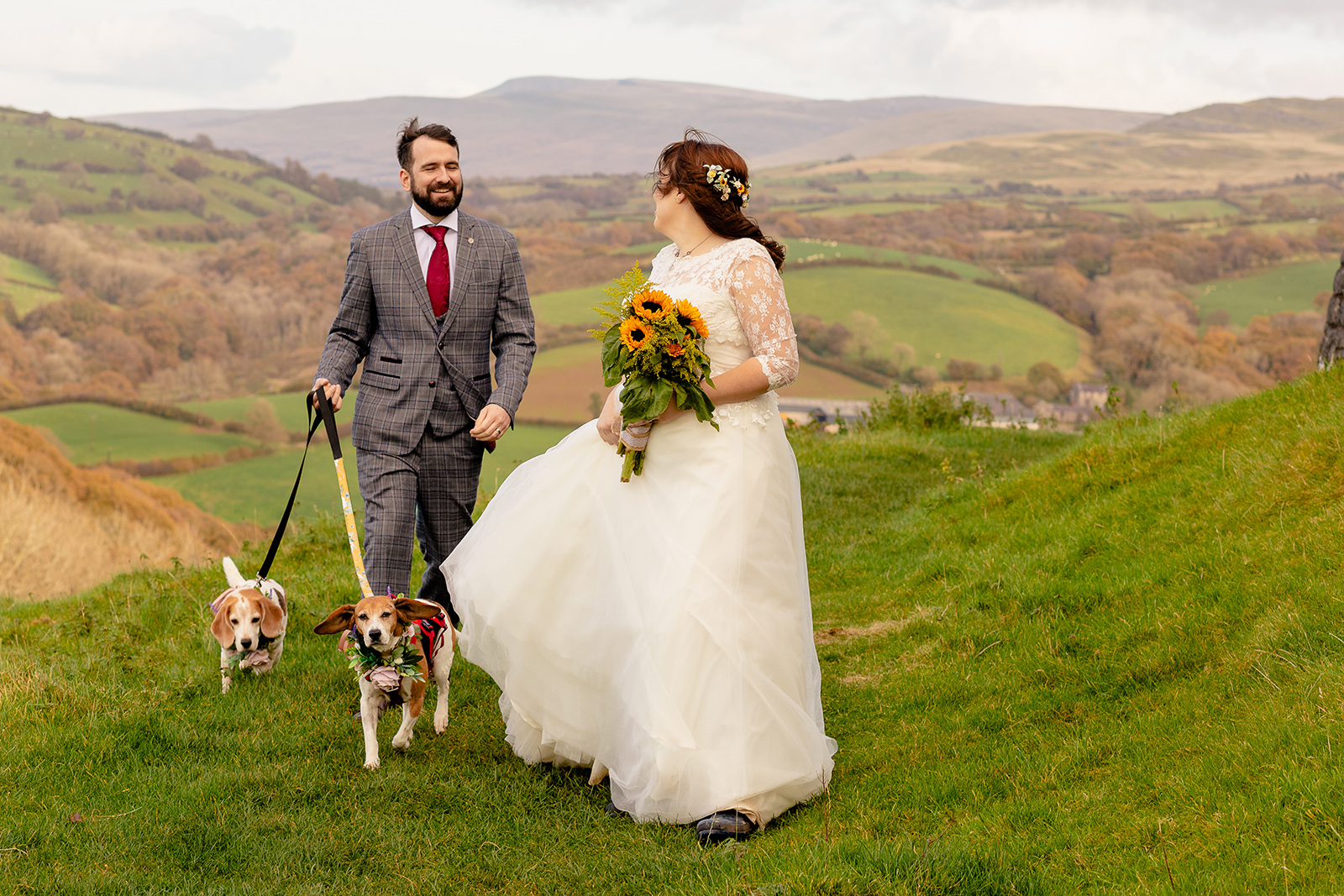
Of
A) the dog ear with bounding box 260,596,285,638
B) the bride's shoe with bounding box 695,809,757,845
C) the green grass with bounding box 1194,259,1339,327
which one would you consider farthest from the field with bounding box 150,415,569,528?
the green grass with bounding box 1194,259,1339,327

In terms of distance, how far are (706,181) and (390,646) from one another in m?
2.70

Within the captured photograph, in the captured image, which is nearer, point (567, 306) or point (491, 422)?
A: point (491, 422)

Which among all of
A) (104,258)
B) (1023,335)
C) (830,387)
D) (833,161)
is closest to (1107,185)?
(833,161)

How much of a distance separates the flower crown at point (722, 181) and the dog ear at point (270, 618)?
3.72 meters

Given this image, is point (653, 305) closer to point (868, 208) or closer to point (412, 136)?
point (412, 136)

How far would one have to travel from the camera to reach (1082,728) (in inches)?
191

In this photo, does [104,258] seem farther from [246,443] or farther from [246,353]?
[246,443]

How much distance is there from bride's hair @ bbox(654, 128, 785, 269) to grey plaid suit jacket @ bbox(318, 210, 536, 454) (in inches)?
60.1

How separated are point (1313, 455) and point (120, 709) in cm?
752

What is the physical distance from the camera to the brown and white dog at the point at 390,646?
4.58 metres

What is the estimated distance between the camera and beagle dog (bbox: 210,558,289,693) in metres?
5.78

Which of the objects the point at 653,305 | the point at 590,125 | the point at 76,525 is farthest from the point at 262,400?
the point at 590,125

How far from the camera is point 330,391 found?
538 centimetres

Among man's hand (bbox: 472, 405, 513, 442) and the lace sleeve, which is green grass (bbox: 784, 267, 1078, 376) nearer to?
man's hand (bbox: 472, 405, 513, 442)
